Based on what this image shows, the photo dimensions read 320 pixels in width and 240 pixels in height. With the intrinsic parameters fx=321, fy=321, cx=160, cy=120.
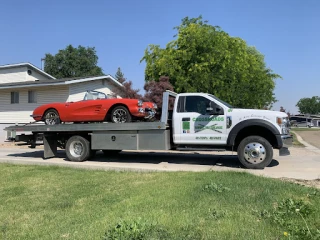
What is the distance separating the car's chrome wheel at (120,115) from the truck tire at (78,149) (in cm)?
142

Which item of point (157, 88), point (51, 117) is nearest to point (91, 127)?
point (51, 117)

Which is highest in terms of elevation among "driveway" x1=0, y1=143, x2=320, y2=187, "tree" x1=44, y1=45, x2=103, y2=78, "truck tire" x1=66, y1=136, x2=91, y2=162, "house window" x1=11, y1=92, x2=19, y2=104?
"tree" x1=44, y1=45, x2=103, y2=78

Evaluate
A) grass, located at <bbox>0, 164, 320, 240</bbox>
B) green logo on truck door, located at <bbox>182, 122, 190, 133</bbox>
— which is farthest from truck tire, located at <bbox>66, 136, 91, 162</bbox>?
green logo on truck door, located at <bbox>182, 122, 190, 133</bbox>

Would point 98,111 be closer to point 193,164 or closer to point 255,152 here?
point 193,164

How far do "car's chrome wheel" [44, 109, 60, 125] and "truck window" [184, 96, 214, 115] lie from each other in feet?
15.0

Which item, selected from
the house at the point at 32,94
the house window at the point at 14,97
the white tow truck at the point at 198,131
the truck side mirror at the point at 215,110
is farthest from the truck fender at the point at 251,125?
the house window at the point at 14,97

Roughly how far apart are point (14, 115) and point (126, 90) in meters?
8.09

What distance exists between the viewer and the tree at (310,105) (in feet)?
398

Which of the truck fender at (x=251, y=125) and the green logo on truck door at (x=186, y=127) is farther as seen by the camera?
the green logo on truck door at (x=186, y=127)

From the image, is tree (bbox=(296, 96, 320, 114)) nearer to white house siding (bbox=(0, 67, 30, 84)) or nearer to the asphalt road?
white house siding (bbox=(0, 67, 30, 84))

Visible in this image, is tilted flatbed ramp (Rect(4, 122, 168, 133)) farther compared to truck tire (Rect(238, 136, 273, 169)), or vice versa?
tilted flatbed ramp (Rect(4, 122, 168, 133))

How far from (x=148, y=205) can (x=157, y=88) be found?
47.2 ft

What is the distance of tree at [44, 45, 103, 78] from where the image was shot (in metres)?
54.8

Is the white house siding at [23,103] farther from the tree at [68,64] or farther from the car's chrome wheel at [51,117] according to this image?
the tree at [68,64]
